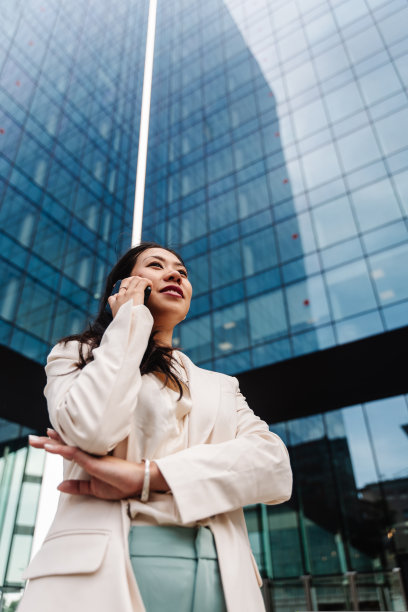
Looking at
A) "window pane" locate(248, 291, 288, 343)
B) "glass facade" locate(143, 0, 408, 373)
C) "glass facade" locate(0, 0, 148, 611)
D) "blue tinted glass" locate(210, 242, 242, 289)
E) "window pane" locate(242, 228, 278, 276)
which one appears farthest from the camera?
"blue tinted glass" locate(210, 242, 242, 289)

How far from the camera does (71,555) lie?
41.0 inches

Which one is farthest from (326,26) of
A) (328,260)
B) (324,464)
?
(324,464)

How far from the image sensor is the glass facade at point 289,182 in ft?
51.9

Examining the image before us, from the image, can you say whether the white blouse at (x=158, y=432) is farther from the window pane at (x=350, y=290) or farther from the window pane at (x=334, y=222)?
the window pane at (x=334, y=222)

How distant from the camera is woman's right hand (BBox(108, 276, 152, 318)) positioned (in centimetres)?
150

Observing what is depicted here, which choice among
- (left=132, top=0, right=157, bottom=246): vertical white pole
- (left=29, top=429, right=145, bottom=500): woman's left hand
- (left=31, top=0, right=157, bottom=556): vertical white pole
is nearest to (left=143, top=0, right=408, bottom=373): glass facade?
(left=132, top=0, right=157, bottom=246): vertical white pole

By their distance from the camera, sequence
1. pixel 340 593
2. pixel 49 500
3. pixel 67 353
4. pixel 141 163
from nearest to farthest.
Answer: pixel 67 353 → pixel 141 163 → pixel 49 500 → pixel 340 593

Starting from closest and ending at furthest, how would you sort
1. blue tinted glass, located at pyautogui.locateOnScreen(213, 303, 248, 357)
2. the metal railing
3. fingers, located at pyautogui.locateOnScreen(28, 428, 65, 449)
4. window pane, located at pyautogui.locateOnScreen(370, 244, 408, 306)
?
1. fingers, located at pyautogui.locateOnScreen(28, 428, 65, 449)
2. the metal railing
3. window pane, located at pyautogui.locateOnScreen(370, 244, 408, 306)
4. blue tinted glass, located at pyautogui.locateOnScreen(213, 303, 248, 357)

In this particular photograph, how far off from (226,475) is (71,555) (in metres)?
0.46

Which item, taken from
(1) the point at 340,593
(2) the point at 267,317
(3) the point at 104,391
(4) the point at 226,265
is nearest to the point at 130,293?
(3) the point at 104,391

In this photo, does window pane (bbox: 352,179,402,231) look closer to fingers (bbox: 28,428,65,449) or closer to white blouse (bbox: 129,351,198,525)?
white blouse (bbox: 129,351,198,525)

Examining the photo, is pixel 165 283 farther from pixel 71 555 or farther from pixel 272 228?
pixel 272 228

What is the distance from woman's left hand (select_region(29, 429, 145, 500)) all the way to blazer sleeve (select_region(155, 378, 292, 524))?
8 cm

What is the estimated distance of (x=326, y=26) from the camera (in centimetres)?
2036
